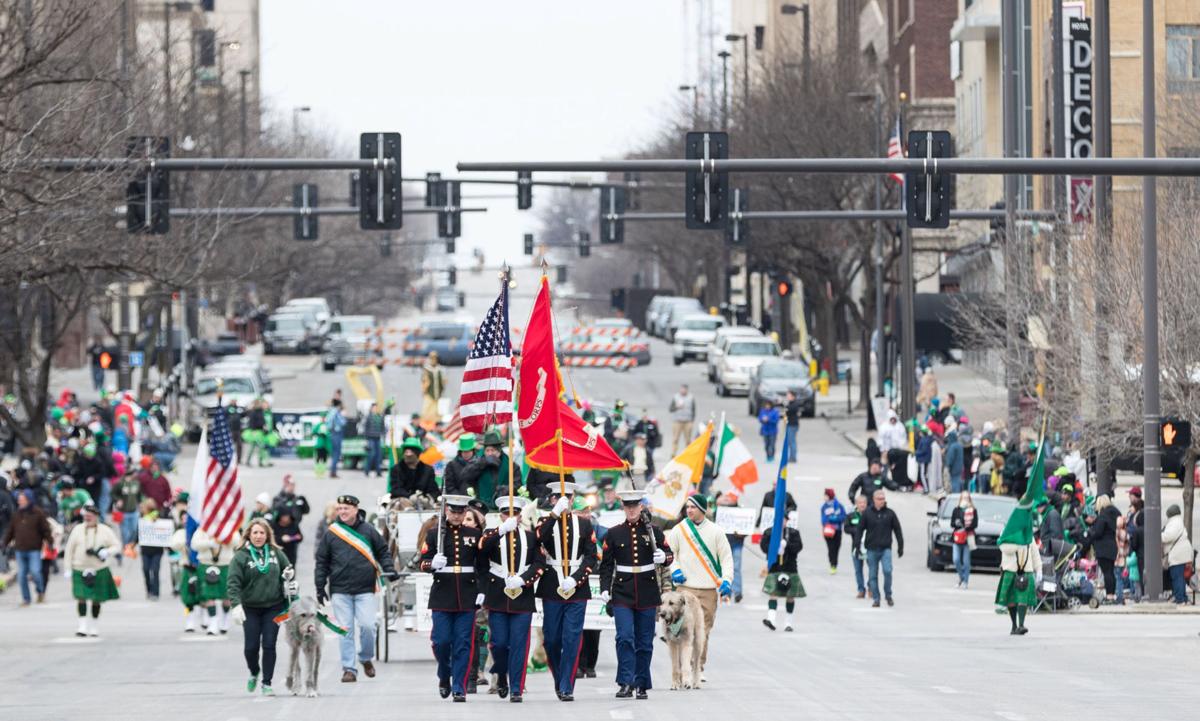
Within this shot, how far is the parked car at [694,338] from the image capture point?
81688 mm

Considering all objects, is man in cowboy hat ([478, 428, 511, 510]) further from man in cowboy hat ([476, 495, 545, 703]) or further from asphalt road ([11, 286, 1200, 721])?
man in cowboy hat ([476, 495, 545, 703])

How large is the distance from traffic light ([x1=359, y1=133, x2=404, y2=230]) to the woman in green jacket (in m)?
4.60

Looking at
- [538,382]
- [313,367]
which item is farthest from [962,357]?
[538,382]

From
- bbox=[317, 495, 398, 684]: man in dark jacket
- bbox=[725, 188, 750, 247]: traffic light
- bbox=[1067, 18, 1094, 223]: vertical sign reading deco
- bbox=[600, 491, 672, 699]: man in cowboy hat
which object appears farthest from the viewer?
bbox=[1067, 18, 1094, 223]: vertical sign reading deco

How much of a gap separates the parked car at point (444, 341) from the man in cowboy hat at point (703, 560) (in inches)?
2134

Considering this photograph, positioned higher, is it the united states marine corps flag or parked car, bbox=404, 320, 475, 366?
parked car, bbox=404, 320, 475, 366

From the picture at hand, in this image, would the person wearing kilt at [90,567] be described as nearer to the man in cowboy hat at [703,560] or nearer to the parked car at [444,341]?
the man in cowboy hat at [703,560]

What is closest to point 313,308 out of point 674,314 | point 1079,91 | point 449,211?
point 674,314

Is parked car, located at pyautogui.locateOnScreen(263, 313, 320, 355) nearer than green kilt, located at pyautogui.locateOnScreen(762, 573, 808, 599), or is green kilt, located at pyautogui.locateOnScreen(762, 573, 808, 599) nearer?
green kilt, located at pyautogui.locateOnScreen(762, 573, 808, 599)

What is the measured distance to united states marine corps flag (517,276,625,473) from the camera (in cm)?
2005

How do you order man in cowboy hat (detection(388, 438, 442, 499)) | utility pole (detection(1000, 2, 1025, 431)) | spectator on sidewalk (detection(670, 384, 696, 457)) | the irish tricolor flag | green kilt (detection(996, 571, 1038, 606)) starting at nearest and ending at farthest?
man in cowboy hat (detection(388, 438, 442, 499)) < green kilt (detection(996, 571, 1038, 606)) < the irish tricolor flag < utility pole (detection(1000, 2, 1025, 431)) < spectator on sidewalk (detection(670, 384, 696, 457))

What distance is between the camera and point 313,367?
82.4 metres

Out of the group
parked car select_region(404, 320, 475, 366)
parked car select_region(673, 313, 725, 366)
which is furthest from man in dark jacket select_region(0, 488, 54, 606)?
parked car select_region(673, 313, 725, 366)

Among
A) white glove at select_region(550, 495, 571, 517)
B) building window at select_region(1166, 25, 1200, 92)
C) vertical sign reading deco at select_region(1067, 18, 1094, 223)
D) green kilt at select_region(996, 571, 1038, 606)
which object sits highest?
building window at select_region(1166, 25, 1200, 92)
